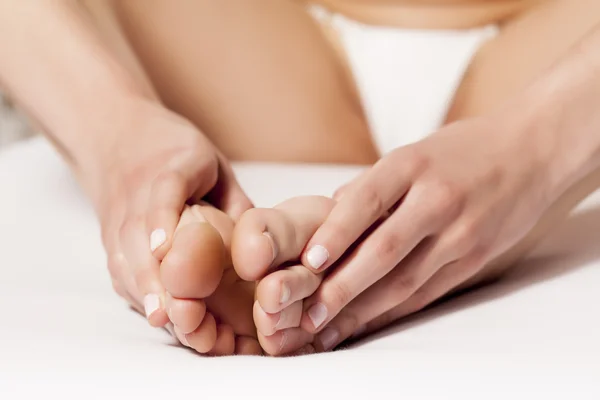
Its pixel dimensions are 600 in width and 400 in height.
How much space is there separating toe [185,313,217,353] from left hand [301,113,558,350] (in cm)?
6

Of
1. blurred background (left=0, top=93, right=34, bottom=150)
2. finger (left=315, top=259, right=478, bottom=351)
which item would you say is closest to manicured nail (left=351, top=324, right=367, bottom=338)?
finger (left=315, top=259, right=478, bottom=351)

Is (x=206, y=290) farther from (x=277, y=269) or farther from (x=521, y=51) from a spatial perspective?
(x=521, y=51)

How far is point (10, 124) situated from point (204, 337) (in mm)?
1211

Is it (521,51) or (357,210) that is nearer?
(357,210)

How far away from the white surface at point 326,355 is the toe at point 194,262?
1.7 inches

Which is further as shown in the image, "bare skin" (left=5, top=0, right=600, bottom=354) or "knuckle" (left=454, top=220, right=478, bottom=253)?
"bare skin" (left=5, top=0, right=600, bottom=354)

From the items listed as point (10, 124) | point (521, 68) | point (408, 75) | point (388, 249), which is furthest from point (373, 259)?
point (10, 124)

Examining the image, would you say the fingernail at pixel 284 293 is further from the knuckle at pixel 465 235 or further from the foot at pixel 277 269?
the knuckle at pixel 465 235

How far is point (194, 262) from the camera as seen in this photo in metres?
0.42

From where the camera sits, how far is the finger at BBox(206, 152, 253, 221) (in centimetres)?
55

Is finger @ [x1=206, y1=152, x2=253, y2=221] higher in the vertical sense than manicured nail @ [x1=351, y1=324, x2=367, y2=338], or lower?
higher

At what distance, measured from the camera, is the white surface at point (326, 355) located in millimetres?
365

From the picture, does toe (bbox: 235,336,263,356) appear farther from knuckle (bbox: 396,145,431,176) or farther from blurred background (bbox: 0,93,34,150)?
blurred background (bbox: 0,93,34,150)

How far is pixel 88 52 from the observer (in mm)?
660
